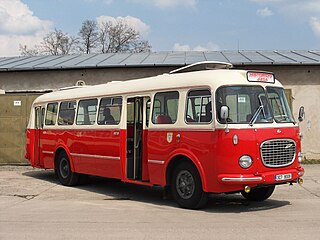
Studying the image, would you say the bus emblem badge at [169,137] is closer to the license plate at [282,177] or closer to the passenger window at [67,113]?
the license plate at [282,177]

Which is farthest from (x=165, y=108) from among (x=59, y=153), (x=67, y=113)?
(x=59, y=153)

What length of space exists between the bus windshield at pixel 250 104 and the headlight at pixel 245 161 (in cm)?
66

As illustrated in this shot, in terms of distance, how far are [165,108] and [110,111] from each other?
205cm

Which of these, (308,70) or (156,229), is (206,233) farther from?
(308,70)

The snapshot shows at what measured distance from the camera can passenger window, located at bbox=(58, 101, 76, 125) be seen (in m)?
12.6

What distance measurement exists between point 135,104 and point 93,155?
198 centimetres

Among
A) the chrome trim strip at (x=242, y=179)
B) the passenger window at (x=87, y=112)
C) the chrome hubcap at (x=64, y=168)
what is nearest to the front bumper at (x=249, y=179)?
the chrome trim strip at (x=242, y=179)

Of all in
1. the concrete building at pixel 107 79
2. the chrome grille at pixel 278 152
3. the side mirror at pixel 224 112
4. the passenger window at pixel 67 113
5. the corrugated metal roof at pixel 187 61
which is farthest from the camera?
the corrugated metal roof at pixel 187 61

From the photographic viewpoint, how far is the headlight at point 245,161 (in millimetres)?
8195

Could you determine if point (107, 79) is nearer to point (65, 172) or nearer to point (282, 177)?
point (65, 172)

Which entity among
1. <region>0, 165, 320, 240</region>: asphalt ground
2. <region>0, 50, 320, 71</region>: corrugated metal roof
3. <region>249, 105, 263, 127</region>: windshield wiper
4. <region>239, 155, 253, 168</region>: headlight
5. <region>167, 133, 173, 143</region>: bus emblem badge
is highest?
<region>0, 50, 320, 71</region>: corrugated metal roof

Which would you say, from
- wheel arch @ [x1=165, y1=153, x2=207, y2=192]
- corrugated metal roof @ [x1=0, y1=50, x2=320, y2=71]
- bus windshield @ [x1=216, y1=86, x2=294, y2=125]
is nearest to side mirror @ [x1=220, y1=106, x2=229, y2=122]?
bus windshield @ [x1=216, y1=86, x2=294, y2=125]

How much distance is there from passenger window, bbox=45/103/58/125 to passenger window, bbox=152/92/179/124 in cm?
472

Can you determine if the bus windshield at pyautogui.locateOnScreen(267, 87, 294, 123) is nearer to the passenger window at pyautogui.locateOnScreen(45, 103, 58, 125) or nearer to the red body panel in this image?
the red body panel
